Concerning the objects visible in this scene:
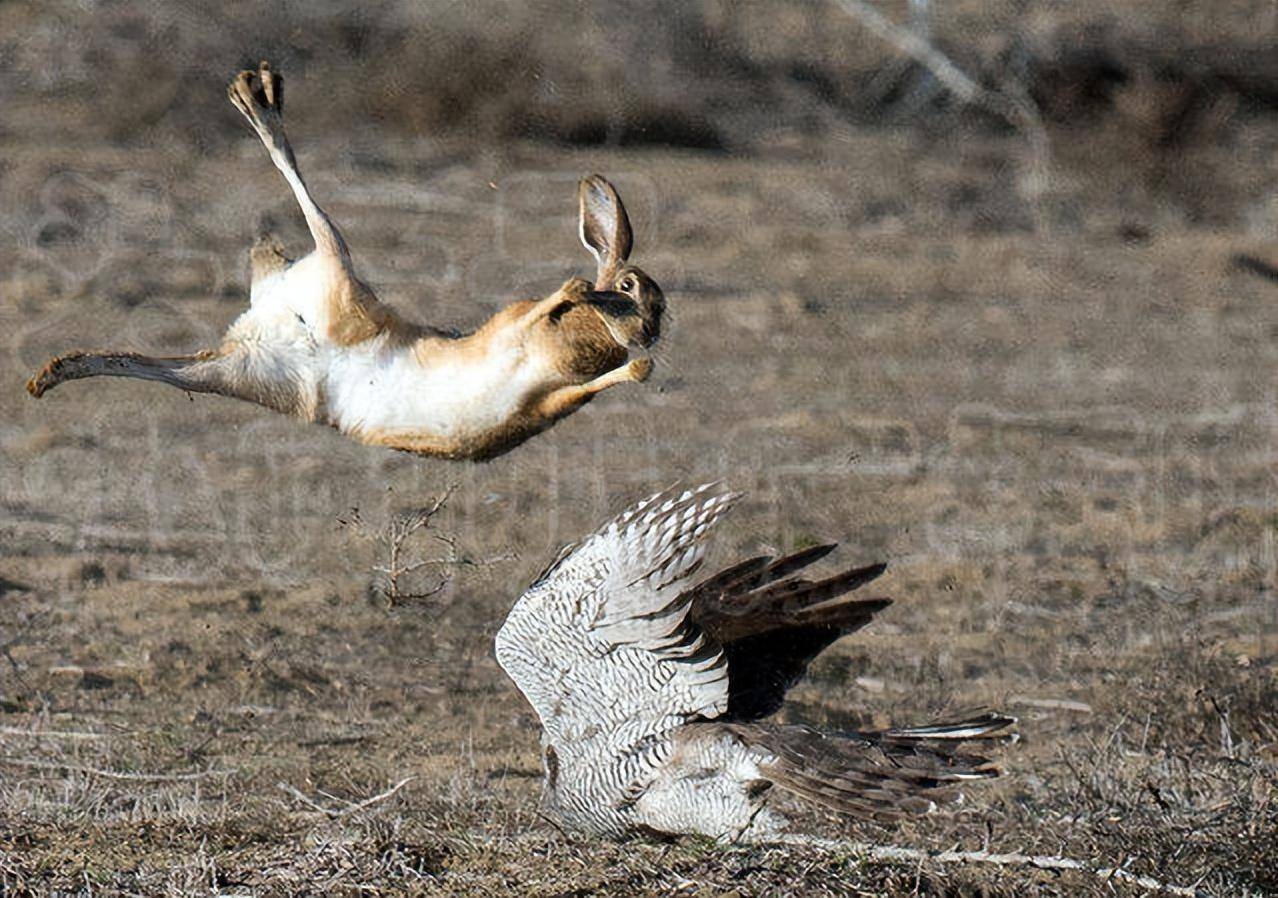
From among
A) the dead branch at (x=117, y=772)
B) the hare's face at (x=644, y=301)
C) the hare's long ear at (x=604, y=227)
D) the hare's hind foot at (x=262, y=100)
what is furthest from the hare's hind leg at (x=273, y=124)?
the dead branch at (x=117, y=772)

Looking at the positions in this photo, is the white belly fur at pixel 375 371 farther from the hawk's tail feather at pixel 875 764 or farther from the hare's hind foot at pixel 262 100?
the hawk's tail feather at pixel 875 764

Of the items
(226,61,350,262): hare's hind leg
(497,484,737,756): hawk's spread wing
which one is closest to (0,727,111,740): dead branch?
(497,484,737,756): hawk's spread wing

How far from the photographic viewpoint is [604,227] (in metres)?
5.09

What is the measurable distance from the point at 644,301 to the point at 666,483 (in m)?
4.46

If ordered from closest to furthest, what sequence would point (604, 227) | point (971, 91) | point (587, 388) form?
point (587, 388) < point (604, 227) < point (971, 91)

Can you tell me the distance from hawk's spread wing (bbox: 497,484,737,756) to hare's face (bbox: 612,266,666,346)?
616mm

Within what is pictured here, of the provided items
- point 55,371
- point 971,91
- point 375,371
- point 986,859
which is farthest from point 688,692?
point 971,91

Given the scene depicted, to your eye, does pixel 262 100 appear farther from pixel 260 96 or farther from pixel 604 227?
pixel 604 227

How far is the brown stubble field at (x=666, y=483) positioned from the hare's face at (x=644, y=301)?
4.75 ft

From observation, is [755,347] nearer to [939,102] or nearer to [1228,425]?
[1228,425]

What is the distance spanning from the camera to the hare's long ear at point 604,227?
501 cm

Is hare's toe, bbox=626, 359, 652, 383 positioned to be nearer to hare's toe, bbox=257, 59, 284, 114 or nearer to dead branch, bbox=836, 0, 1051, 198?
hare's toe, bbox=257, 59, 284, 114

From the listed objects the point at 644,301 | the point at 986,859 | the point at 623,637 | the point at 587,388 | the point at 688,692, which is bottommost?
the point at 986,859

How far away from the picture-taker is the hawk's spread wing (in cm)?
520
